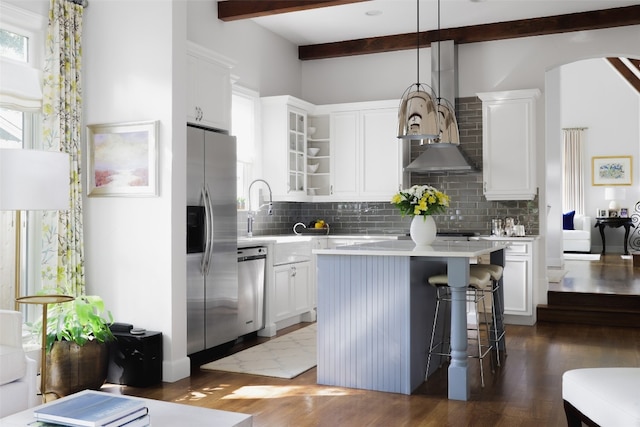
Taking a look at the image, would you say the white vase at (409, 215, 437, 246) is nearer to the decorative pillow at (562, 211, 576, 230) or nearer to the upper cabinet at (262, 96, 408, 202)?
the upper cabinet at (262, 96, 408, 202)

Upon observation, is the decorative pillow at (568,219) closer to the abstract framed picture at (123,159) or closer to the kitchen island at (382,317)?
the kitchen island at (382,317)

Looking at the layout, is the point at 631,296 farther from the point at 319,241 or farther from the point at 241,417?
the point at 241,417

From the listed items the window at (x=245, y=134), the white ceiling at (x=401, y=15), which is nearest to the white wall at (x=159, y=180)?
the window at (x=245, y=134)

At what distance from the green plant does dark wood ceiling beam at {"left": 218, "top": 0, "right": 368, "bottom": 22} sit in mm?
3229

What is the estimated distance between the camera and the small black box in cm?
446

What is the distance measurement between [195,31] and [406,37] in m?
2.75

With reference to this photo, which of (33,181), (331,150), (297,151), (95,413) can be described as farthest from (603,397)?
(331,150)

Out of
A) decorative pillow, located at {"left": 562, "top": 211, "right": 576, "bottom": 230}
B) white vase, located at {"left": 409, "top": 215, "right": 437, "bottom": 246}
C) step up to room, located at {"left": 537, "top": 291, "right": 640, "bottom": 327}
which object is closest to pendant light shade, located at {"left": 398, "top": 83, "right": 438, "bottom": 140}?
white vase, located at {"left": 409, "top": 215, "right": 437, "bottom": 246}

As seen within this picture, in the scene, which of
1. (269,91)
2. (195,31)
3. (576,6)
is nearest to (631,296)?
(576,6)

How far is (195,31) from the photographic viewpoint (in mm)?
6062

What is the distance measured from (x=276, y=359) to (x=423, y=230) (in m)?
1.65

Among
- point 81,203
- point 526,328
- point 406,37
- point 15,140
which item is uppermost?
point 406,37

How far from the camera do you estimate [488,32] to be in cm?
720

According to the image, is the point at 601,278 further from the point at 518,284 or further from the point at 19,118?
the point at 19,118
